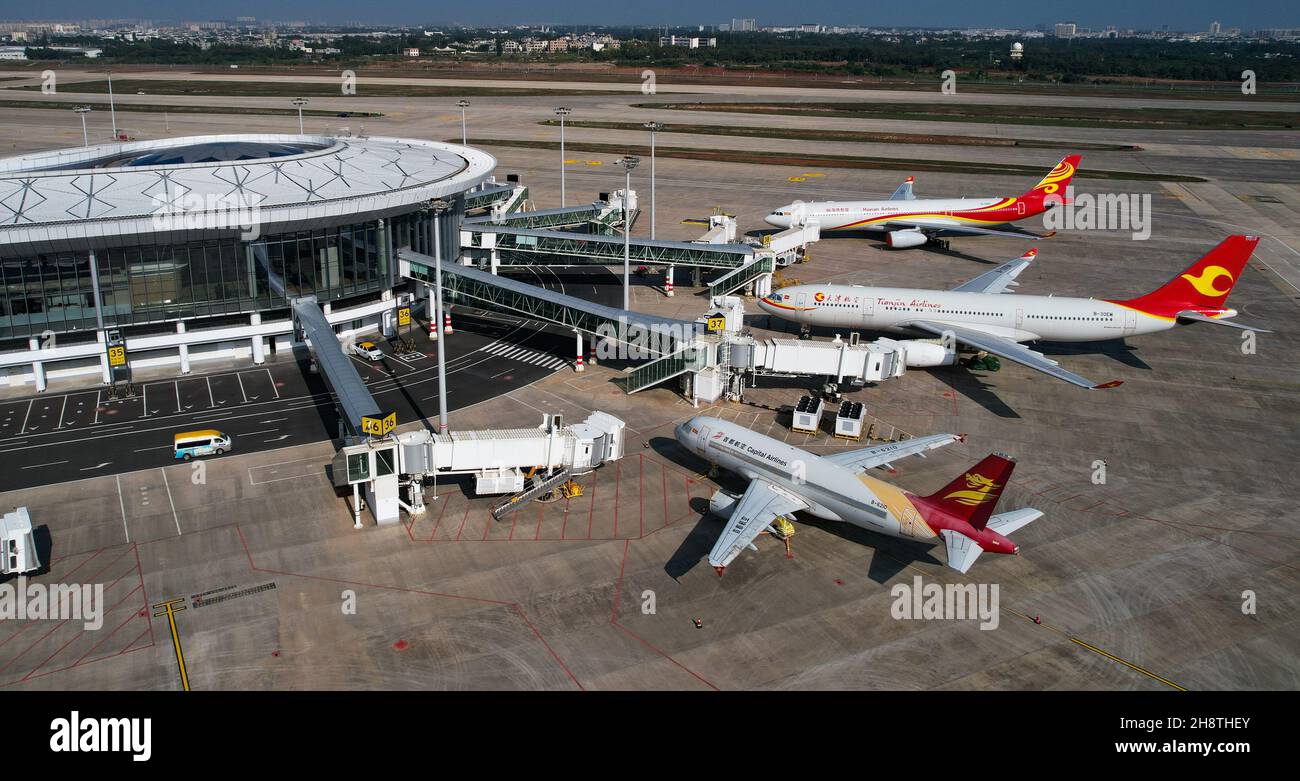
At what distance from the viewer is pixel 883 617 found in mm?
43125

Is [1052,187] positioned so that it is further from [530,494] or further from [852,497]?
[530,494]

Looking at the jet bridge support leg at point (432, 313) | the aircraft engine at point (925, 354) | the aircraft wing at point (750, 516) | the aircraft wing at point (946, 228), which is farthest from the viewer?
the aircraft wing at point (946, 228)

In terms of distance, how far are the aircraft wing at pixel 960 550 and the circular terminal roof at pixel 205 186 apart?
53883mm

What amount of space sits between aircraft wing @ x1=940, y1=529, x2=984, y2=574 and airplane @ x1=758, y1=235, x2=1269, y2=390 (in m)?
31.0

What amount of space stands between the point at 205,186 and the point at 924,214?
3273 inches

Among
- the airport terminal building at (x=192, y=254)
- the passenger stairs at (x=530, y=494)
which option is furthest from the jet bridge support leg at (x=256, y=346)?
the passenger stairs at (x=530, y=494)

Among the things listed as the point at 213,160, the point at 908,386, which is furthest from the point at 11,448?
the point at 908,386

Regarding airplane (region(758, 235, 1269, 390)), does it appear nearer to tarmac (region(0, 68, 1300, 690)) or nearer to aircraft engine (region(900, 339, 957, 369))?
aircraft engine (region(900, 339, 957, 369))

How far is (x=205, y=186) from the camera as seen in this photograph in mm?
72562

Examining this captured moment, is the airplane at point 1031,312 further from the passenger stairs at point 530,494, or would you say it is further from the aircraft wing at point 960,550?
the passenger stairs at point 530,494

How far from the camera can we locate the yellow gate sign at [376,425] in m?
50.0

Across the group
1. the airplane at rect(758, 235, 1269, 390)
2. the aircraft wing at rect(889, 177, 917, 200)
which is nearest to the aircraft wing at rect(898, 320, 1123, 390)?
the airplane at rect(758, 235, 1269, 390)

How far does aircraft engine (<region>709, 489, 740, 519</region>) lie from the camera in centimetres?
5034

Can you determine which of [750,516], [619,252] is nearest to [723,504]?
[750,516]
